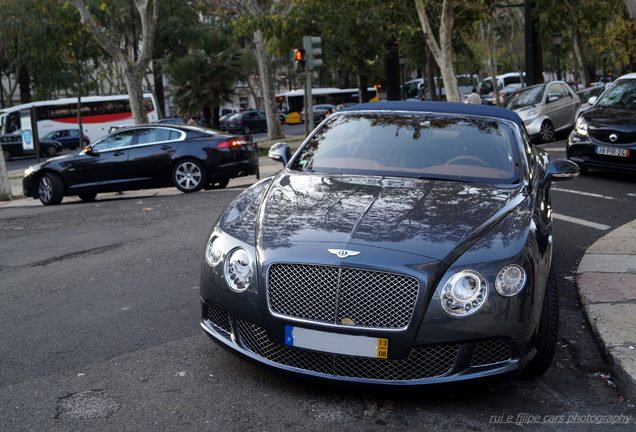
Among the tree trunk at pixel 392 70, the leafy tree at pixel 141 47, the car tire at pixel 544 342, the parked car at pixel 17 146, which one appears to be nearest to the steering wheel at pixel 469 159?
the car tire at pixel 544 342

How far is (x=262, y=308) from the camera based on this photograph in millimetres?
4023

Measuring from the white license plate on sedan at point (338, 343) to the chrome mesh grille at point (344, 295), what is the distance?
0.07 m

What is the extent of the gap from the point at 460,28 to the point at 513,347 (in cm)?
2809

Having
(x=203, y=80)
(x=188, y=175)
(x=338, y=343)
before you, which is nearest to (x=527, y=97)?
(x=188, y=175)

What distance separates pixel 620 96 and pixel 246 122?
4496cm

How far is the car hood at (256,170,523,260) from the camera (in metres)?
4.06

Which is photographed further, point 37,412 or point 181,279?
point 181,279

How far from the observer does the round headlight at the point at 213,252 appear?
4329 millimetres

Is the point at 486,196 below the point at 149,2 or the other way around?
below

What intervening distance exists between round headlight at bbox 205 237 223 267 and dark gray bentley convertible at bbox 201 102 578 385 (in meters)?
0.01

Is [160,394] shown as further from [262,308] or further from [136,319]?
[136,319]

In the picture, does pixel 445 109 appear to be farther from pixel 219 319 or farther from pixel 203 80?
pixel 203 80

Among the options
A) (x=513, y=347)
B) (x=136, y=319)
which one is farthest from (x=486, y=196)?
(x=136, y=319)

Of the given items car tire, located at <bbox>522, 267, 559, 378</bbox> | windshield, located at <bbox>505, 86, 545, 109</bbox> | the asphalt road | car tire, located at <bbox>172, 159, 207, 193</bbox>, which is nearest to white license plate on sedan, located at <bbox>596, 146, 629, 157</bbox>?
the asphalt road
